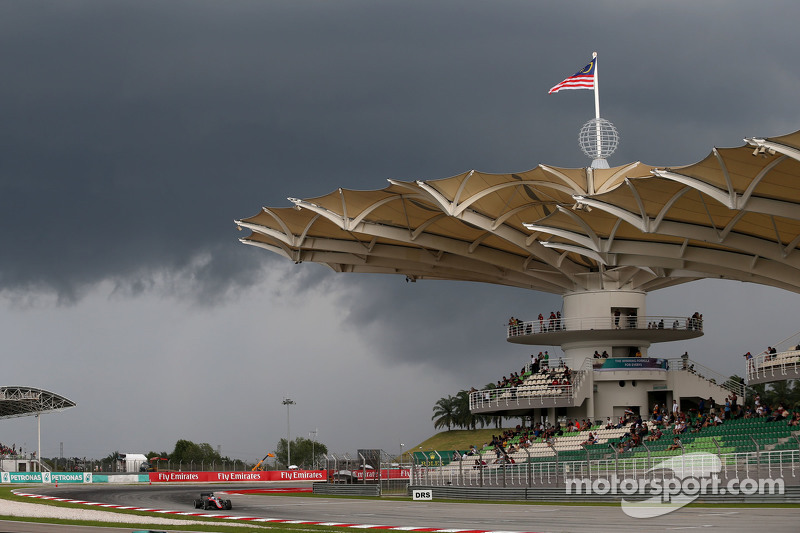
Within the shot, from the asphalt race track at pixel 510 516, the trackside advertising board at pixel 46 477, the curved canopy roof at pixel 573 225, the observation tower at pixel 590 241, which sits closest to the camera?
the asphalt race track at pixel 510 516

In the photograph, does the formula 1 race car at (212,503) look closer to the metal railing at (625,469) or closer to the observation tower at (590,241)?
the metal railing at (625,469)

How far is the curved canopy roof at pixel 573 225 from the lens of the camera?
35.7 meters

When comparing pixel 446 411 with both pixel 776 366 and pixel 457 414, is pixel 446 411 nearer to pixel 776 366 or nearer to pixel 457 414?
pixel 457 414

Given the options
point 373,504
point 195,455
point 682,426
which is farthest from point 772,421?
point 195,455

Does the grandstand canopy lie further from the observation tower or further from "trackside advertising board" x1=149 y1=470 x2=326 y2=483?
the observation tower

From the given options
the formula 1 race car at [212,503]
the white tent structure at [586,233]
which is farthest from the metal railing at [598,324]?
the formula 1 race car at [212,503]

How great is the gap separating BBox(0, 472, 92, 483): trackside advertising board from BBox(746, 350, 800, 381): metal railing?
157 ft

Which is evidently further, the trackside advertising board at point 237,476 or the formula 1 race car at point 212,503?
the trackside advertising board at point 237,476

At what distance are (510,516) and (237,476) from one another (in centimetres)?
5632

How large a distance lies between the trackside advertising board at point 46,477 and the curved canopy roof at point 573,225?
28.9 metres

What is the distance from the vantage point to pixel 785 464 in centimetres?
3419

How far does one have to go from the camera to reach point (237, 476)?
8456 centimetres

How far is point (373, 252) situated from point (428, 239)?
418 cm

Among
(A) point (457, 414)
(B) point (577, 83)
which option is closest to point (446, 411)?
(A) point (457, 414)
